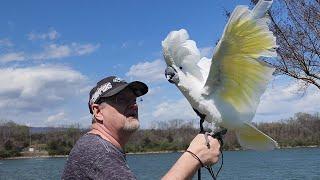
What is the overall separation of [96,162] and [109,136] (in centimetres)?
22

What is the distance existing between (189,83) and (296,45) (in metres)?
5.97

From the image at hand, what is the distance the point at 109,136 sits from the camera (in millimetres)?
2463

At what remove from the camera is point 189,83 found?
238cm

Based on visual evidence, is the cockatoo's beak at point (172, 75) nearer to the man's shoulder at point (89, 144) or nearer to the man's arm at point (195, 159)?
the man's arm at point (195, 159)

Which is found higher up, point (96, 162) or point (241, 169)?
point (96, 162)

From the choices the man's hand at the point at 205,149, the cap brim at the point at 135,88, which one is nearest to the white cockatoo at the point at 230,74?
the man's hand at the point at 205,149

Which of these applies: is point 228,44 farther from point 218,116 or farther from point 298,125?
point 298,125

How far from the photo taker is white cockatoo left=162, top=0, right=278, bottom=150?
2.35 m

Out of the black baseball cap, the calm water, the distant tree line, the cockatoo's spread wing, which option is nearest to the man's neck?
the black baseball cap

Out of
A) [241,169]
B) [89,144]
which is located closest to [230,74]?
[89,144]

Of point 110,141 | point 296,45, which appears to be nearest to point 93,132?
point 110,141

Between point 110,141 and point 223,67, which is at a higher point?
point 223,67

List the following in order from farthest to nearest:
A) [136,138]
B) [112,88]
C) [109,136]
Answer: [136,138], [112,88], [109,136]

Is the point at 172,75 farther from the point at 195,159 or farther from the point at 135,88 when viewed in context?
the point at 195,159
